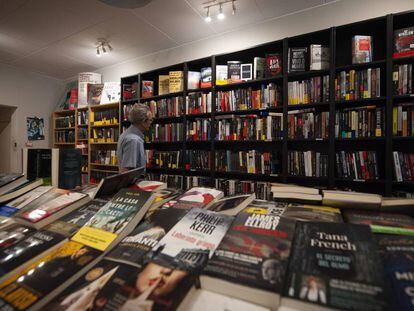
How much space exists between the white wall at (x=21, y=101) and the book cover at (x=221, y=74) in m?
4.33

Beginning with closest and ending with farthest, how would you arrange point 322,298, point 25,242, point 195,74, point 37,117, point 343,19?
point 322,298
point 25,242
point 343,19
point 195,74
point 37,117

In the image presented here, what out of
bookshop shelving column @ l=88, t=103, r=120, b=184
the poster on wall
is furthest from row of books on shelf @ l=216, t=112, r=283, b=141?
the poster on wall

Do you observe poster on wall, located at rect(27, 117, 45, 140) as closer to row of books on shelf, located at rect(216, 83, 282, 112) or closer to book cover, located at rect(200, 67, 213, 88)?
book cover, located at rect(200, 67, 213, 88)

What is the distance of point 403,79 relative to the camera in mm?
1888

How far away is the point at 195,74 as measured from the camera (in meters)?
2.95

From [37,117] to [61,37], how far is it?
7.86ft

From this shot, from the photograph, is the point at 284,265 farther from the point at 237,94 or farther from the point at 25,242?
the point at 237,94

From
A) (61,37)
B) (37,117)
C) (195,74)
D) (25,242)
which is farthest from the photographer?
(37,117)

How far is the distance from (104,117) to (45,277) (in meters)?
3.82

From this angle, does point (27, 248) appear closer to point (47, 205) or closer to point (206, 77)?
point (47, 205)

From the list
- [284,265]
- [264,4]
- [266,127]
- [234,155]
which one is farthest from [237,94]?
[284,265]

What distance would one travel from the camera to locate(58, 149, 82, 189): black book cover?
1.49 m

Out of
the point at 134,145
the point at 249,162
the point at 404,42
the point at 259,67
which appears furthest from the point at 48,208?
the point at 404,42

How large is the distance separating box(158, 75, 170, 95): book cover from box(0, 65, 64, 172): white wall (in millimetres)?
3344
